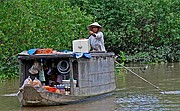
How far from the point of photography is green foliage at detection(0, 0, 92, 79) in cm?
2053

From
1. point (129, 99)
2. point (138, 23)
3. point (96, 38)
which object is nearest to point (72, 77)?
point (129, 99)

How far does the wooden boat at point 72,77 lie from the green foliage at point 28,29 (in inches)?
287

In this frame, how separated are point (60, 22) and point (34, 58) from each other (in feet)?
34.7

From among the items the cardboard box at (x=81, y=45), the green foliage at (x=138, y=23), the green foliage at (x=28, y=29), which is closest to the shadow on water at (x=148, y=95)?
the cardboard box at (x=81, y=45)

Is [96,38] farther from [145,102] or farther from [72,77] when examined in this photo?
[145,102]

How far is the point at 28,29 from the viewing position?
67.8 feet

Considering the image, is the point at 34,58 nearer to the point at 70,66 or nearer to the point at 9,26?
the point at 70,66

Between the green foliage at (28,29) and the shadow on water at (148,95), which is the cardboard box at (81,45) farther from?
the green foliage at (28,29)

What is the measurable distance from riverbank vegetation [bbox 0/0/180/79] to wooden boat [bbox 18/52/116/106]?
8.29 m

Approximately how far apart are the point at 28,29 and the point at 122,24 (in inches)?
463

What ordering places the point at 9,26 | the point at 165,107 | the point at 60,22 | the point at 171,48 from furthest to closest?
1. the point at 171,48
2. the point at 60,22
3. the point at 9,26
4. the point at 165,107

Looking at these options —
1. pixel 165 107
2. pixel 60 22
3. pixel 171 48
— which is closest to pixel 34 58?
pixel 165 107

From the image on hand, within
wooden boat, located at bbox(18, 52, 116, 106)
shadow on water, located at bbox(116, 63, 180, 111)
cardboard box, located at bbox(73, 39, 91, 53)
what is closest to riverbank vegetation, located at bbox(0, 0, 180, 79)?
shadow on water, located at bbox(116, 63, 180, 111)

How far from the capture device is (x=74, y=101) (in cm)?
1240
